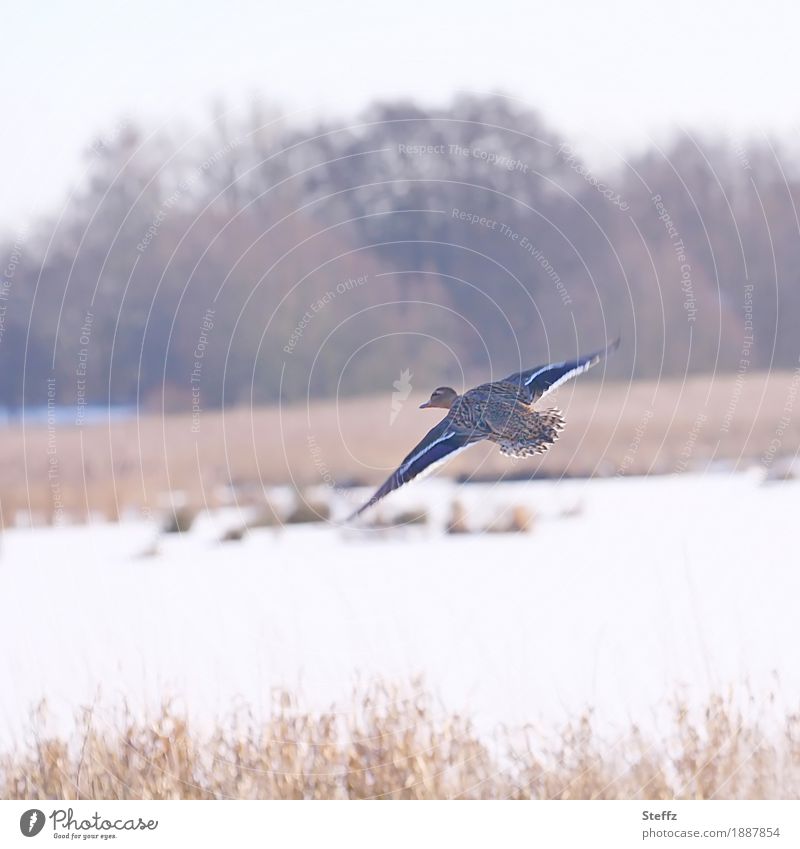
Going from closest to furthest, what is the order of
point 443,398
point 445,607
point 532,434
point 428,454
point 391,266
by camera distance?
point 428,454, point 532,434, point 443,398, point 445,607, point 391,266

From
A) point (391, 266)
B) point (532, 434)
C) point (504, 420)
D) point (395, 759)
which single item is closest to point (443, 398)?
point (504, 420)

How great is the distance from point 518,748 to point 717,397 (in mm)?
13111

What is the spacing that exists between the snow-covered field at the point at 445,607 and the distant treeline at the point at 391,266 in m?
3.83

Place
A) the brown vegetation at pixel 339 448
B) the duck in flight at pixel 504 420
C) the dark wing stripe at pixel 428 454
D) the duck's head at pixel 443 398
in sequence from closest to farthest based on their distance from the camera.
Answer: the dark wing stripe at pixel 428 454 < the duck in flight at pixel 504 420 < the duck's head at pixel 443 398 < the brown vegetation at pixel 339 448

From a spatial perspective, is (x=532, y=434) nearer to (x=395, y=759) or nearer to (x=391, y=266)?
(x=395, y=759)

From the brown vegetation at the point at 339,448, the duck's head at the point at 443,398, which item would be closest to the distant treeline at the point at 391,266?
the brown vegetation at the point at 339,448

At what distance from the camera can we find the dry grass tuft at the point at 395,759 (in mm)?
5719

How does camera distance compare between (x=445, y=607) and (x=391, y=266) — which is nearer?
(x=445, y=607)

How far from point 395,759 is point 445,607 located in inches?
169

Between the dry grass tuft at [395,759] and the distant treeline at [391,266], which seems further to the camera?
the distant treeline at [391,266]

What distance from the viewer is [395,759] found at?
5.80 metres

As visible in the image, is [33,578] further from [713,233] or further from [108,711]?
[713,233]

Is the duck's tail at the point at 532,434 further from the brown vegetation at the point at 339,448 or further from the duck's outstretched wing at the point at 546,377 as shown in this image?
the brown vegetation at the point at 339,448

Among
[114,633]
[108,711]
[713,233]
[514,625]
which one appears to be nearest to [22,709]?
[108,711]
